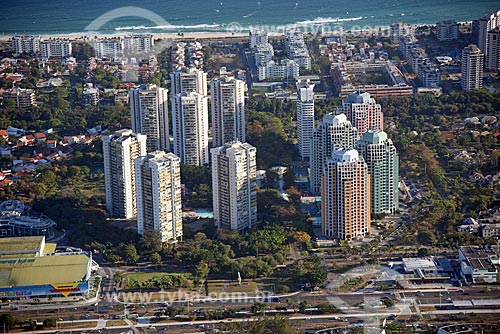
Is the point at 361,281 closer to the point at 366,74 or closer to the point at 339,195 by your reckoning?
the point at 339,195

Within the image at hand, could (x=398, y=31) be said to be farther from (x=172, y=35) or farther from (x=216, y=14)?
(x=216, y=14)

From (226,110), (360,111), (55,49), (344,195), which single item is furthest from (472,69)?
(55,49)

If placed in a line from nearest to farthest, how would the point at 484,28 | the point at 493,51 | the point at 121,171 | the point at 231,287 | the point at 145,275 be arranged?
the point at 231,287 < the point at 145,275 < the point at 121,171 < the point at 493,51 < the point at 484,28

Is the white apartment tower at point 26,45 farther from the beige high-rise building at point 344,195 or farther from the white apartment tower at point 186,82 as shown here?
the beige high-rise building at point 344,195

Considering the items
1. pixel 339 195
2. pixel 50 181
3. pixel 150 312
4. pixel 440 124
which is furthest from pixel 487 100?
pixel 150 312

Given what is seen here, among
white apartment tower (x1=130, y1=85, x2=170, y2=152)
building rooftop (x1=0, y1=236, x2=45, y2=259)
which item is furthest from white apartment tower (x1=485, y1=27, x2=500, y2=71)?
building rooftop (x1=0, y1=236, x2=45, y2=259)

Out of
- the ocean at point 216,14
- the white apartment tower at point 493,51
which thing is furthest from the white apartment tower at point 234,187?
the ocean at point 216,14
